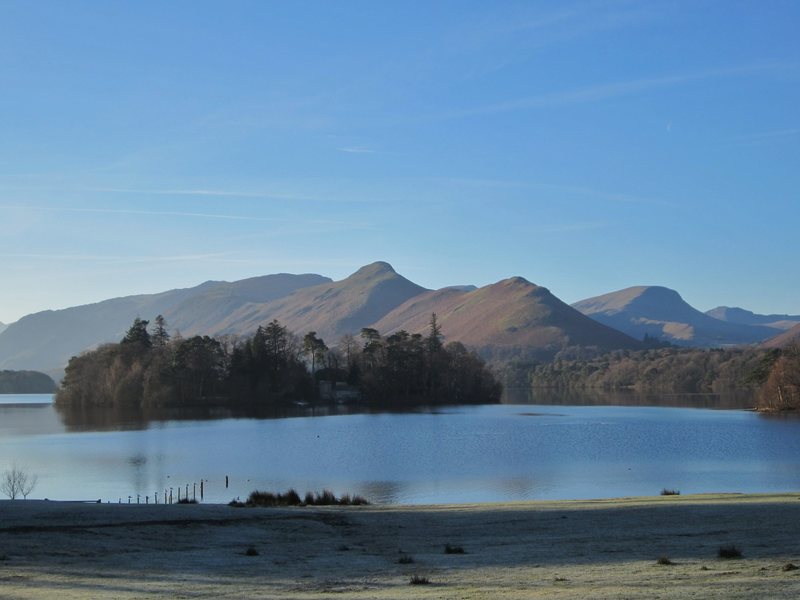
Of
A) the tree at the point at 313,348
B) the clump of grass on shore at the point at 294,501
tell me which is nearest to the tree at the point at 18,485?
Result: the clump of grass on shore at the point at 294,501

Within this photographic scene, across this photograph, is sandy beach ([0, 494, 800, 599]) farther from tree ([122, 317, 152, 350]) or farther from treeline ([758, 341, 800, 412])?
tree ([122, 317, 152, 350])

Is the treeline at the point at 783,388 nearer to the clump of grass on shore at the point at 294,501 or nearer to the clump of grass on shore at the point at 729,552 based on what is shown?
the clump of grass on shore at the point at 294,501

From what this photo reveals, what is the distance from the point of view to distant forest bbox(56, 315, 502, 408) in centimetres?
14438

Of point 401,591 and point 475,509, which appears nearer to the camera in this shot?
point 401,591

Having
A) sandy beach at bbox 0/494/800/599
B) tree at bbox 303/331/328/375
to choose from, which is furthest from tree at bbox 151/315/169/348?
sandy beach at bbox 0/494/800/599

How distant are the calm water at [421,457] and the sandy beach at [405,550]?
12.5 meters

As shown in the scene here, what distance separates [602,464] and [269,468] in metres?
21.0

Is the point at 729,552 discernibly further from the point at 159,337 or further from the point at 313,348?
the point at 159,337

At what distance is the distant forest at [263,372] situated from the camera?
144 metres

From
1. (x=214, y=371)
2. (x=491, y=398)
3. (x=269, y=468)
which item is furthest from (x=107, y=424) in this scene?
(x=491, y=398)

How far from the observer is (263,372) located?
150 metres

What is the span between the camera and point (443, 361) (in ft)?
535

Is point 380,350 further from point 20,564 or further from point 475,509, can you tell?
point 20,564

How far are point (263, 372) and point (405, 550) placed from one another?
130635 millimetres
